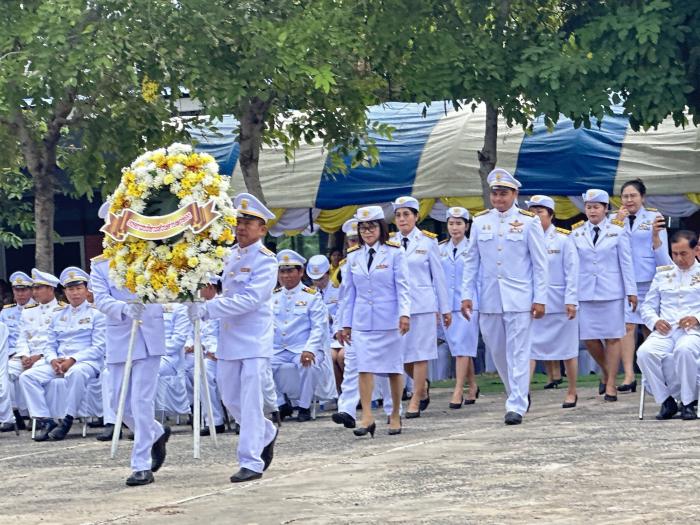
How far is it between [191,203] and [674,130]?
11.0m

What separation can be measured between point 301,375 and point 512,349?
296 centimetres

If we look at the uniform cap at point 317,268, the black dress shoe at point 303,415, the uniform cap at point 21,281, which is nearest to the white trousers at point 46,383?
the uniform cap at point 21,281

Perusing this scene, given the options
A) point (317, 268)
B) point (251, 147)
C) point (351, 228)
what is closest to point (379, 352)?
point (351, 228)

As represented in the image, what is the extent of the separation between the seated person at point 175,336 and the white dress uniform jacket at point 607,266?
12.8 feet

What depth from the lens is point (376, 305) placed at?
44.6 ft

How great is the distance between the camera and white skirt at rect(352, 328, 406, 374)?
43.8 feet

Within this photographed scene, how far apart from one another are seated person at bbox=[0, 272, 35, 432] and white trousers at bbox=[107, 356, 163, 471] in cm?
589

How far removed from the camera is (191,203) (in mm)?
10836

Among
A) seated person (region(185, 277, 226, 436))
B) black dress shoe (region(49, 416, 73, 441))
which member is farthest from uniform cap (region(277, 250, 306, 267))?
black dress shoe (region(49, 416, 73, 441))

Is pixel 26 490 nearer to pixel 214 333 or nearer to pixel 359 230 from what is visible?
pixel 359 230

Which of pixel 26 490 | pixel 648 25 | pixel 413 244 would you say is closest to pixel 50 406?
pixel 413 244

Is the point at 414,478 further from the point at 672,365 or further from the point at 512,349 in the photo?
the point at 672,365

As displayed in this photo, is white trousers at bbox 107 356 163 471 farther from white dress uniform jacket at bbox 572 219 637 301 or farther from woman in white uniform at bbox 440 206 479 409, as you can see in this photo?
white dress uniform jacket at bbox 572 219 637 301

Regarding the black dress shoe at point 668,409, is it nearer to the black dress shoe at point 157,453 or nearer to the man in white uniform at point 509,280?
the man in white uniform at point 509,280
